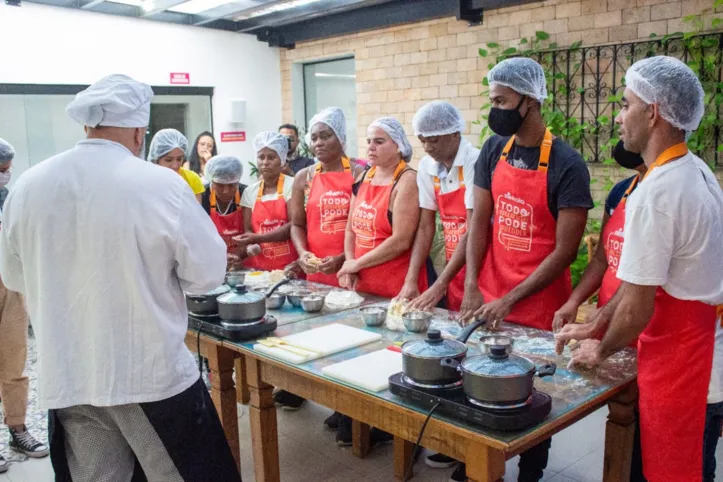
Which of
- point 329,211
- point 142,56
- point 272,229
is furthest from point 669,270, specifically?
point 142,56

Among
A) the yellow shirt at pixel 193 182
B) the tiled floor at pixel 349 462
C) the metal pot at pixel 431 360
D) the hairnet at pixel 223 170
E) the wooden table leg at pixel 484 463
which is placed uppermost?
the hairnet at pixel 223 170

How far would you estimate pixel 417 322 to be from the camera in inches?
99.7

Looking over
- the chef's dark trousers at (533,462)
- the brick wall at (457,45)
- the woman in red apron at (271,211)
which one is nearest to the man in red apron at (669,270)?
the chef's dark trousers at (533,462)

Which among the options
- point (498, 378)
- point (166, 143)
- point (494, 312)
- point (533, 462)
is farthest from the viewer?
point (166, 143)

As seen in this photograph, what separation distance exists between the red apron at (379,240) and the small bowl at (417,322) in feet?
2.57

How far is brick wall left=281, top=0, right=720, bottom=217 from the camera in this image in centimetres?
496

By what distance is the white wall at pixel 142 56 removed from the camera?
A: 618cm

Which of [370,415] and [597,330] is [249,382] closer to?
[370,415]

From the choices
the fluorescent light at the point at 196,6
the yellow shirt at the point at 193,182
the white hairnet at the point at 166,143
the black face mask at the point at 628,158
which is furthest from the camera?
the fluorescent light at the point at 196,6

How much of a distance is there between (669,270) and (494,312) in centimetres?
81

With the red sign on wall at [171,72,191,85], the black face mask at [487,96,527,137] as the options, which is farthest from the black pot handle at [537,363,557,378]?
the red sign on wall at [171,72,191,85]

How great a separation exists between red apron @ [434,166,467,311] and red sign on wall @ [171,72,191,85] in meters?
4.90

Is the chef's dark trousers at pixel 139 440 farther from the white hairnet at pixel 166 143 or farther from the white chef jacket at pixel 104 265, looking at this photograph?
the white hairnet at pixel 166 143

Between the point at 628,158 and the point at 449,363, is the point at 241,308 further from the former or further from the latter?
the point at 628,158
